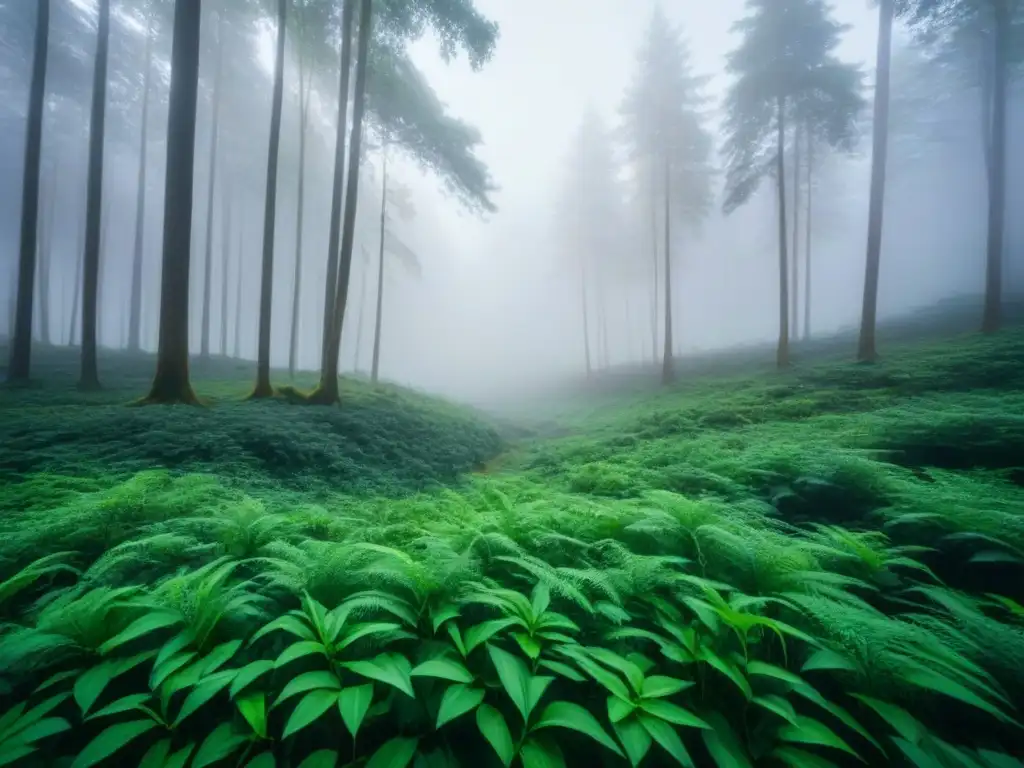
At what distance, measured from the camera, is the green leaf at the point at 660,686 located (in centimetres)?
171

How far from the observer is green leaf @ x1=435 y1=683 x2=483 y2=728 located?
1557mm

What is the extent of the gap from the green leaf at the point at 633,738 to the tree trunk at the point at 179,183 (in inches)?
407

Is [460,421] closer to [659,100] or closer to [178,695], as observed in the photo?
[178,695]

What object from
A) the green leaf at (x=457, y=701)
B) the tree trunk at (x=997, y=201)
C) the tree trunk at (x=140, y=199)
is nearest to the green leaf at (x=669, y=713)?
the green leaf at (x=457, y=701)

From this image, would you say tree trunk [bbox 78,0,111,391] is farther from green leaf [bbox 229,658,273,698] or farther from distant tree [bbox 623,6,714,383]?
distant tree [bbox 623,6,714,383]

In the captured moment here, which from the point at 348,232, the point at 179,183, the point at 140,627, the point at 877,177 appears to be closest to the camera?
the point at 140,627

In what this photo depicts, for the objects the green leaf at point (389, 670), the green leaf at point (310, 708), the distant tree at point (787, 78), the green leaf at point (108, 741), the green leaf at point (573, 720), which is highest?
the distant tree at point (787, 78)

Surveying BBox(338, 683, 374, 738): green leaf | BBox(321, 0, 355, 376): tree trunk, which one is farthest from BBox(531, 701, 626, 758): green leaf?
BBox(321, 0, 355, 376): tree trunk

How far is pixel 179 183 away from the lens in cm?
854

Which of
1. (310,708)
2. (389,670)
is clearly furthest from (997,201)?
(310,708)

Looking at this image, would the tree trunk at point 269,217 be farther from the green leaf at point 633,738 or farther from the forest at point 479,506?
the green leaf at point 633,738

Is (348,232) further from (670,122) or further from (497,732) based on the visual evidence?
(670,122)

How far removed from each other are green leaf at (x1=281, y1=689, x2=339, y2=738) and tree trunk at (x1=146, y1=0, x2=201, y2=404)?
9.50 meters

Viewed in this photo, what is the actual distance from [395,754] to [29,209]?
57.1 feet
